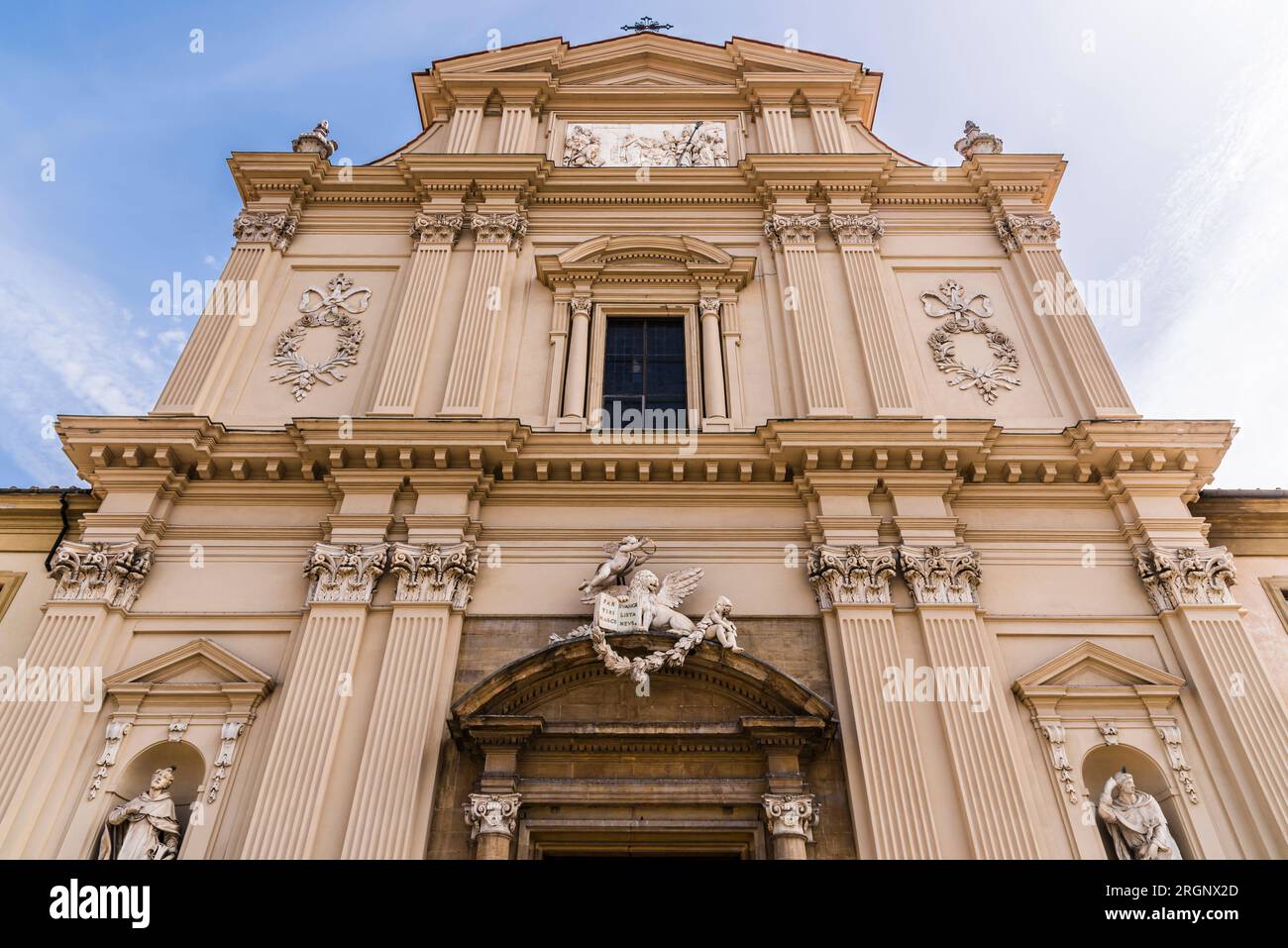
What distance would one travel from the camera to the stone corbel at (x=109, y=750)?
10.5 metres

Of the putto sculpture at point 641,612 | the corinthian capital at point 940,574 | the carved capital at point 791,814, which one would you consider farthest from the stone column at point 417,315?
the carved capital at point 791,814

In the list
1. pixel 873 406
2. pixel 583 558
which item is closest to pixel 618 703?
pixel 583 558

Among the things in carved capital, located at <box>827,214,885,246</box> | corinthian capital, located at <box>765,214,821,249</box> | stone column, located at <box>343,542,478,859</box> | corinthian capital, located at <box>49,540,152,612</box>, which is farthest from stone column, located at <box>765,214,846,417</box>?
corinthian capital, located at <box>49,540,152,612</box>

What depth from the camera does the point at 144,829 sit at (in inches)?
397

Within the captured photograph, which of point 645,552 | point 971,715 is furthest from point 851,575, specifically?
point 645,552

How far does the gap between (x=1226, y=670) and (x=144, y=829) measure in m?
12.7

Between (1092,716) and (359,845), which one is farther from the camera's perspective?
(1092,716)

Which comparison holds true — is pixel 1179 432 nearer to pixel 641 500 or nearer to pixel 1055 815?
pixel 1055 815

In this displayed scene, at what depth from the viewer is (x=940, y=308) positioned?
15938 mm

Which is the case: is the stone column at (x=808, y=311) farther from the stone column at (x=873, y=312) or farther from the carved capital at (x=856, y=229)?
the stone column at (x=873, y=312)

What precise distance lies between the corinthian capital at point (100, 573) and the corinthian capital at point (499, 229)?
789 cm

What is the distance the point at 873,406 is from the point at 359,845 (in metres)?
9.29

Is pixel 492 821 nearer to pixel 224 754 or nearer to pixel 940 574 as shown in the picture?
pixel 224 754
